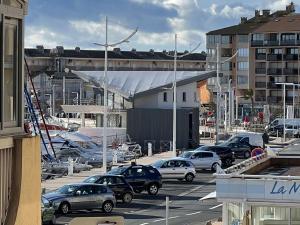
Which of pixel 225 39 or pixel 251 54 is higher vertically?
pixel 225 39

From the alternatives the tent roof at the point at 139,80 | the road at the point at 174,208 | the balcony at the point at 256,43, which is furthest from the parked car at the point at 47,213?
the balcony at the point at 256,43

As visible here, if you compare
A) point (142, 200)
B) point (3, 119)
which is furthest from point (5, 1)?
point (142, 200)

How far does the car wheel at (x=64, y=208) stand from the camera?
92.3 ft

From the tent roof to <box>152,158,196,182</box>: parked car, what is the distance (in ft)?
87.1

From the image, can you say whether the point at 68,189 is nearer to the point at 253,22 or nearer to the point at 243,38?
the point at 243,38

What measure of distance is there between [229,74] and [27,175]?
4907 inches

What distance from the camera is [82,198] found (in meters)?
28.6

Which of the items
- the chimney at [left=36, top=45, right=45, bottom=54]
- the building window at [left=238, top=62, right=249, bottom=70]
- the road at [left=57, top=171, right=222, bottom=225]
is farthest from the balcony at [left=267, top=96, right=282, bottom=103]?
the road at [left=57, top=171, right=222, bottom=225]

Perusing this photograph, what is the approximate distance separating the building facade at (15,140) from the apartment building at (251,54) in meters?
111

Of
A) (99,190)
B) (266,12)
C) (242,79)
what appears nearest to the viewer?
(99,190)

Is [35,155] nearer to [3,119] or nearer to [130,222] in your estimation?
[3,119]

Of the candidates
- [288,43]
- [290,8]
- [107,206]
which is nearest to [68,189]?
[107,206]

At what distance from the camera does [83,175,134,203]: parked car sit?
3189 cm

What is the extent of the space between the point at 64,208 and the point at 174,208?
4490 mm
